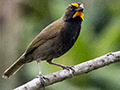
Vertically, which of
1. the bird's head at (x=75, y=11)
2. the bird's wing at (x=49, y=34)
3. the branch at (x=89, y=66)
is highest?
the bird's head at (x=75, y=11)

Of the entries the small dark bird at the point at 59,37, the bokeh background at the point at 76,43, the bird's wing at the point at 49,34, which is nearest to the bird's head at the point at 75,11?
the small dark bird at the point at 59,37

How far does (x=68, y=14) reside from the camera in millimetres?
4852

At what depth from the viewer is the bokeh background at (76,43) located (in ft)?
19.0

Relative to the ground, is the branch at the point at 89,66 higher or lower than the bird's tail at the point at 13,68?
lower

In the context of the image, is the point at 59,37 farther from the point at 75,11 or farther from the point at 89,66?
the point at 89,66

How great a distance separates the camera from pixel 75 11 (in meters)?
4.75

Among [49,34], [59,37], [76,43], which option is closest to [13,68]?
[49,34]

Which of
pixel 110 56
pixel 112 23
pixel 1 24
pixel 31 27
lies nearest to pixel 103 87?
pixel 112 23

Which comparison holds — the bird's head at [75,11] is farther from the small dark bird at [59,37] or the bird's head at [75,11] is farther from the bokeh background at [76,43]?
the bokeh background at [76,43]

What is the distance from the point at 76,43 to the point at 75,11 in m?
1.27

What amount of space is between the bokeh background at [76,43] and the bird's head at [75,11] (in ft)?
3.55

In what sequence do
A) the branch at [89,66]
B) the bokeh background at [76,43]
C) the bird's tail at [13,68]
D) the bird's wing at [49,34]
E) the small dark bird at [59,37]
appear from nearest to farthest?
the branch at [89,66] → the small dark bird at [59,37] → the bird's wing at [49,34] → the bird's tail at [13,68] → the bokeh background at [76,43]

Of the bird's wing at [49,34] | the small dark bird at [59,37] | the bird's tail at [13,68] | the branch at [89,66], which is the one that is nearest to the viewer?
the branch at [89,66]

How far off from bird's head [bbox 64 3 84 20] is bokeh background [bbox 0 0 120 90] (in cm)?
108
